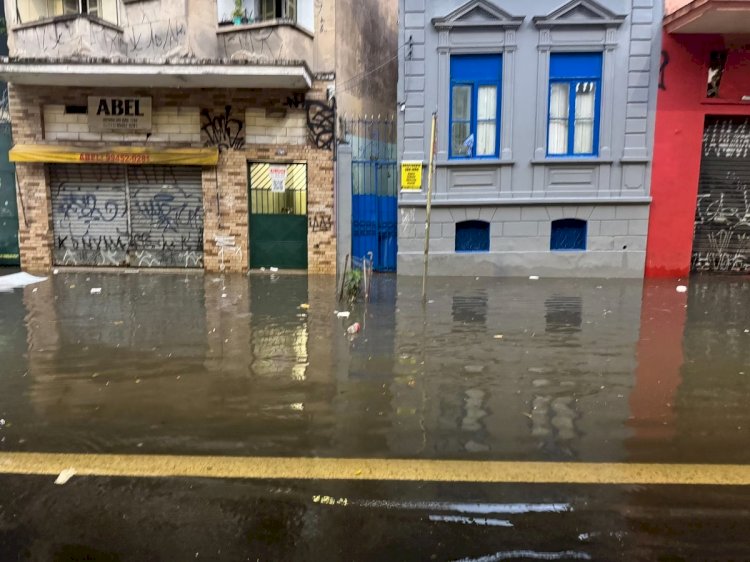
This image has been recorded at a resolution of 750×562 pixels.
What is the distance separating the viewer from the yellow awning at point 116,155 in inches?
451

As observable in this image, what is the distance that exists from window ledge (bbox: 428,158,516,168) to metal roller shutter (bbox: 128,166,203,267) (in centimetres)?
485

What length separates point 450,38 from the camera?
10.9 m

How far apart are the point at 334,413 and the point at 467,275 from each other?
715 cm

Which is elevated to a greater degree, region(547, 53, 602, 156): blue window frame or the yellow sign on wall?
region(547, 53, 602, 156): blue window frame

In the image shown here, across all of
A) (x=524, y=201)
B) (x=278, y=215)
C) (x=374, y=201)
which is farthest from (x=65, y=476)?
(x=524, y=201)

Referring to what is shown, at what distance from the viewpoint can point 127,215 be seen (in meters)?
12.1

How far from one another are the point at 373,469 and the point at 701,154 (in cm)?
1022

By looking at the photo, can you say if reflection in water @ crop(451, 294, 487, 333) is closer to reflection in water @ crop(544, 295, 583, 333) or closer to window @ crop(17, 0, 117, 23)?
reflection in water @ crop(544, 295, 583, 333)

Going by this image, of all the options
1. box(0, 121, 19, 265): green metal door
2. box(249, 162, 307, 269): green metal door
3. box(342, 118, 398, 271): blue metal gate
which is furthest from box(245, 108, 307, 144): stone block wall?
box(0, 121, 19, 265): green metal door

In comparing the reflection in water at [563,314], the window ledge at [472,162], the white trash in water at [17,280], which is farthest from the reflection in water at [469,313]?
the white trash in water at [17,280]

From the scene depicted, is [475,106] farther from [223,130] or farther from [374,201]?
[223,130]

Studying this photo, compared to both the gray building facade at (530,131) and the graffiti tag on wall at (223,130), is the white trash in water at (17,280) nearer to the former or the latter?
the graffiti tag on wall at (223,130)

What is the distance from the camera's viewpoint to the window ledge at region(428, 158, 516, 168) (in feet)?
36.3

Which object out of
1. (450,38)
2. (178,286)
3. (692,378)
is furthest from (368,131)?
(692,378)
